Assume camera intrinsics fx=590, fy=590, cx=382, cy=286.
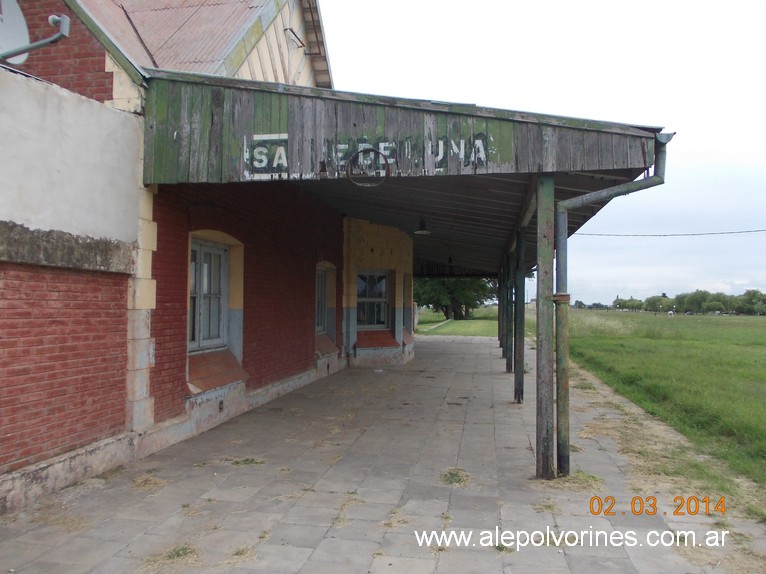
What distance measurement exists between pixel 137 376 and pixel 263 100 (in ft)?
9.84

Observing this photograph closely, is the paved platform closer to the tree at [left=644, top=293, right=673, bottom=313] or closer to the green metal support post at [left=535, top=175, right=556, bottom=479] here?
the green metal support post at [left=535, top=175, right=556, bottom=479]

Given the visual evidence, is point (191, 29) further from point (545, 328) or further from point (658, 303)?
point (658, 303)

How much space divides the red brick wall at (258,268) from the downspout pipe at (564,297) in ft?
13.3

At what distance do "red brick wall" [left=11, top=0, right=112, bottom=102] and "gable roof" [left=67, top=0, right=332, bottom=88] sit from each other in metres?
1.01

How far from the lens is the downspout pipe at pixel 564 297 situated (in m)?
5.35

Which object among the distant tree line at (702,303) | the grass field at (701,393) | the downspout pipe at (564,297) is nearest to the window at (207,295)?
the downspout pipe at (564,297)

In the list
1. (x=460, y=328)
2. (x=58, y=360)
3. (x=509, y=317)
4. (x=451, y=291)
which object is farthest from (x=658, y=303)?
(x=58, y=360)

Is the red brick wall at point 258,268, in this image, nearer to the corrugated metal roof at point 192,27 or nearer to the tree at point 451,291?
the corrugated metal roof at point 192,27

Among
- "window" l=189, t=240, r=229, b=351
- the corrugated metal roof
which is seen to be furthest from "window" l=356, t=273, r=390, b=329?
the corrugated metal roof

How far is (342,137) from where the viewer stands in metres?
5.61

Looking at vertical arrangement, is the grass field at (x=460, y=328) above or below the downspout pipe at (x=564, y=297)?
below

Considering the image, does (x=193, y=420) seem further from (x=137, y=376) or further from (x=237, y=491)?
(x=237, y=491)

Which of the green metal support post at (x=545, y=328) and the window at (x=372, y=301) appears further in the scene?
the window at (x=372, y=301)

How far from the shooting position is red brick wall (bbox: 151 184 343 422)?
20.9 feet
